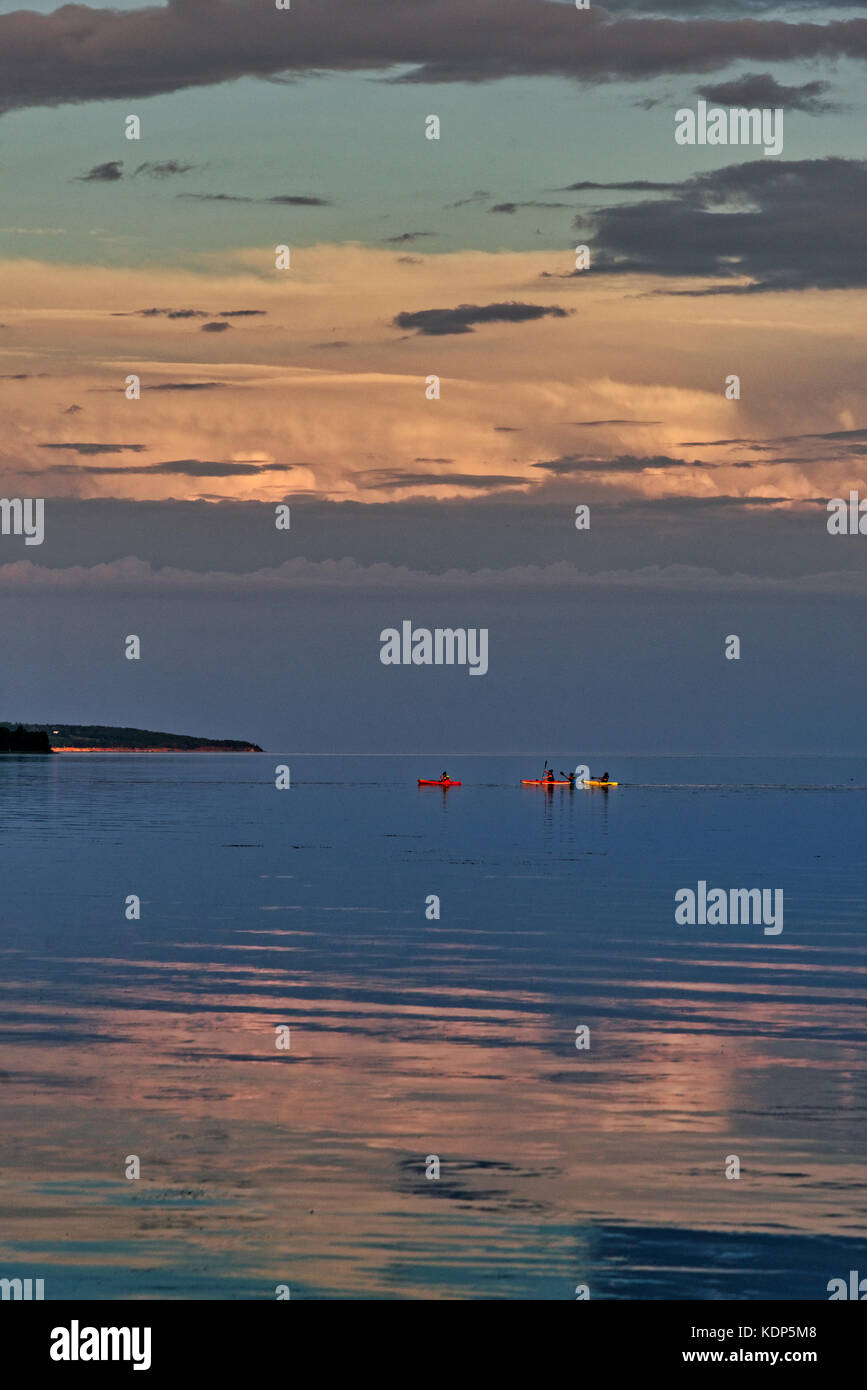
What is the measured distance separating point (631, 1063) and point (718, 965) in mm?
17256

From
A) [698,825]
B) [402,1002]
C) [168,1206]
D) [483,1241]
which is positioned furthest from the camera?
[698,825]

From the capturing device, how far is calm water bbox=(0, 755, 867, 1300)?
900 inches

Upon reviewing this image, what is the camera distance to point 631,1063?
35625 millimetres

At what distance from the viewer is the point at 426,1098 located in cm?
3206

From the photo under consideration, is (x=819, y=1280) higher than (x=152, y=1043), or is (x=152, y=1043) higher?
(x=152, y=1043)

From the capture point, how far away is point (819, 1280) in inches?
866

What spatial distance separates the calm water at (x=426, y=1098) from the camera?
22859 mm

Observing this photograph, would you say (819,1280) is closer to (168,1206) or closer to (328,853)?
(168,1206)

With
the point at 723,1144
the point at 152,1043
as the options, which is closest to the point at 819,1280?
the point at 723,1144

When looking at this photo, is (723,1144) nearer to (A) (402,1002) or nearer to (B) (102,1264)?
(B) (102,1264)

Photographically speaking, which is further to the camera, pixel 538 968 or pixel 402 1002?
pixel 538 968
